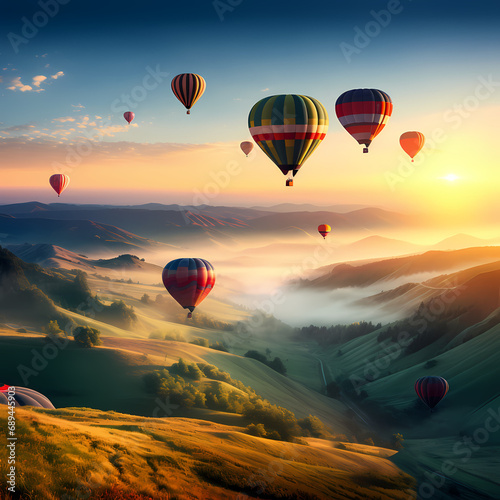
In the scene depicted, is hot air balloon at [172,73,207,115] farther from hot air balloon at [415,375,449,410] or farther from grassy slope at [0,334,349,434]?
hot air balloon at [415,375,449,410]

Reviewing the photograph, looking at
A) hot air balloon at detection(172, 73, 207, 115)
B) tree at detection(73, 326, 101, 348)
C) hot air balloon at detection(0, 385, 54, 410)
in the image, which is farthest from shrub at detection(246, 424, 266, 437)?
hot air balloon at detection(172, 73, 207, 115)

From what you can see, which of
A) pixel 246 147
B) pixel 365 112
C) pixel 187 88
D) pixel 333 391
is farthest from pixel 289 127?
Answer: pixel 333 391

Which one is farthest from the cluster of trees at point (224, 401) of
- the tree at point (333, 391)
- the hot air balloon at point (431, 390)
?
the tree at point (333, 391)

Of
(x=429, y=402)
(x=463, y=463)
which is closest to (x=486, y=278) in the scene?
(x=429, y=402)

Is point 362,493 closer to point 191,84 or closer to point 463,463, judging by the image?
point 463,463

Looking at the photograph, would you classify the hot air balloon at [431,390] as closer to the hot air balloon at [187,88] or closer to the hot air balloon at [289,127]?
the hot air balloon at [289,127]

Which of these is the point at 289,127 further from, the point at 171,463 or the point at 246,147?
the point at 246,147

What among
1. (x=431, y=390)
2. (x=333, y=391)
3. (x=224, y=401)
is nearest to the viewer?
(x=224, y=401)
